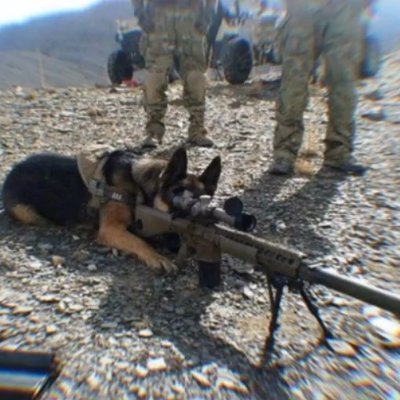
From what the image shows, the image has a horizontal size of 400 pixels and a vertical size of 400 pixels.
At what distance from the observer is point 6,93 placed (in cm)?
859

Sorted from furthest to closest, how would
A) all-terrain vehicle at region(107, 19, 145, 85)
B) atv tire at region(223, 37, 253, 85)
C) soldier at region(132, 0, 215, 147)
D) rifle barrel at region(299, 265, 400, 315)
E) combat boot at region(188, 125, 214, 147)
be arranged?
all-terrain vehicle at region(107, 19, 145, 85) < atv tire at region(223, 37, 253, 85) < combat boot at region(188, 125, 214, 147) < soldier at region(132, 0, 215, 147) < rifle barrel at region(299, 265, 400, 315)

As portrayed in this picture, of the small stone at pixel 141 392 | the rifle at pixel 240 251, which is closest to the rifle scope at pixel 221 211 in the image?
the rifle at pixel 240 251

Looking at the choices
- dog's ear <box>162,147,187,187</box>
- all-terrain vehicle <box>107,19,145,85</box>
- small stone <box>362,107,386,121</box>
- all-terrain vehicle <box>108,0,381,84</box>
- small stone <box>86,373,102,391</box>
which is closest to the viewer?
small stone <box>86,373,102,391</box>

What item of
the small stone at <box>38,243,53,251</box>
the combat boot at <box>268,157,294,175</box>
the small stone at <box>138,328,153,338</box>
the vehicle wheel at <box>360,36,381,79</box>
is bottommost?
the small stone at <box>138,328,153,338</box>

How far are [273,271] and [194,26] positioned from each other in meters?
3.64

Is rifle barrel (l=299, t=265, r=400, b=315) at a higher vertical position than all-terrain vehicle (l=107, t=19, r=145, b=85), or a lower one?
lower

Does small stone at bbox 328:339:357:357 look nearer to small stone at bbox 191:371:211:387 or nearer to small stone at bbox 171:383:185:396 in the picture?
small stone at bbox 191:371:211:387

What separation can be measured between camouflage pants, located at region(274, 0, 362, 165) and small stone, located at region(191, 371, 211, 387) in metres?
2.67

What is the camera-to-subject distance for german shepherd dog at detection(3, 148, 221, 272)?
8.98ft

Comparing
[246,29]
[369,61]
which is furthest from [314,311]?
[246,29]

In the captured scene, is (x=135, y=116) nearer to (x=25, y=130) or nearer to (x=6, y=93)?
(x=25, y=130)

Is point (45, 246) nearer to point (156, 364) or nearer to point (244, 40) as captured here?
point (156, 364)

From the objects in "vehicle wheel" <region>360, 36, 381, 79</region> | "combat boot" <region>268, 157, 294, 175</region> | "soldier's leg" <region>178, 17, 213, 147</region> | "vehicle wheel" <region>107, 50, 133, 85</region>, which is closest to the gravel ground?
"combat boot" <region>268, 157, 294, 175</region>

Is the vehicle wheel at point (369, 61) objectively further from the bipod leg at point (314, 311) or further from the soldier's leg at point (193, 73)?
the bipod leg at point (314, 311)
